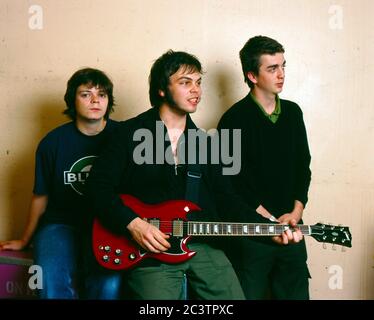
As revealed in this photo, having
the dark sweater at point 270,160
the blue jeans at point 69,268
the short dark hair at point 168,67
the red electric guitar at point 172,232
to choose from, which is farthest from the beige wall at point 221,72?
the red electric guitar at point 172,232

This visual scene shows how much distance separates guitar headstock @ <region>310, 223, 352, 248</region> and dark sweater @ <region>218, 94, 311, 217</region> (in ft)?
0.88

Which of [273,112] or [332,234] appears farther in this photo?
[273,112]

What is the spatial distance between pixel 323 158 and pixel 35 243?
5.57ft

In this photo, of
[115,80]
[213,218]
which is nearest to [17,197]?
[115,80]

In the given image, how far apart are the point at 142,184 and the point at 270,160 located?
0.66 metres

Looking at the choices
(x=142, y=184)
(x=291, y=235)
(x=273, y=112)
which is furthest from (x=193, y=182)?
(x=273, y=112)

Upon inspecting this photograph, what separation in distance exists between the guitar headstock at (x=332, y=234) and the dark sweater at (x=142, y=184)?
0.26 meters

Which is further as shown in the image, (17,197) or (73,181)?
(17,197)

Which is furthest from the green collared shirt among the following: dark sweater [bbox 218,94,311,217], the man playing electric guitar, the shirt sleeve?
the man playing electric guitar

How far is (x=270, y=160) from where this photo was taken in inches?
91.7

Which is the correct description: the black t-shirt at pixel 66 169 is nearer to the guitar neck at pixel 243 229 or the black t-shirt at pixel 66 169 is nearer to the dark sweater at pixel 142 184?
the dark sweater at pixel 142 184

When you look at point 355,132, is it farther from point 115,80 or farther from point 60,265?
point 60,265

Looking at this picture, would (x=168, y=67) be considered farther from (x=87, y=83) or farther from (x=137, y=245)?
(x=137, y=245)

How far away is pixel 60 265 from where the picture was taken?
215cm
